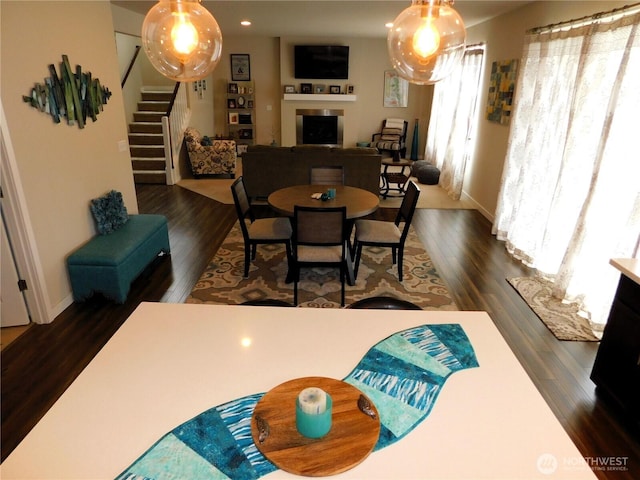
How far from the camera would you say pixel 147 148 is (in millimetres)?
7551

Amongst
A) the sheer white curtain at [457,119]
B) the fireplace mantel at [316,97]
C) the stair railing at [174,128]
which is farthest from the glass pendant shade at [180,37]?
the fireplace mantel at [316,97]

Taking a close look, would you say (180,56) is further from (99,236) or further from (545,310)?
(545,310)

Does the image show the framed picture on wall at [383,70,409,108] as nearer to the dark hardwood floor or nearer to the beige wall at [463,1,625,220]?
the beige wall at [463,1,625,220]

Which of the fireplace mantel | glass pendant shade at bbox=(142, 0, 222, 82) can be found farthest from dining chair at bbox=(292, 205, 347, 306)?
the fireplace mantel

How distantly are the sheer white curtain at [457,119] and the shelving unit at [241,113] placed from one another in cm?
423

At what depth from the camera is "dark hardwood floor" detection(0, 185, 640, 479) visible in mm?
2205

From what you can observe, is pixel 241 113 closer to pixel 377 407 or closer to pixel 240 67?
pixel 240 67

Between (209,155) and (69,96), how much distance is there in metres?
4.40

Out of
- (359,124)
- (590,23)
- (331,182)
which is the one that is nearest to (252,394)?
(331,182)

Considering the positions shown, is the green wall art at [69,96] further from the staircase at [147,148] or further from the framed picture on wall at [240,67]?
the framed picture on wall at [240,67]

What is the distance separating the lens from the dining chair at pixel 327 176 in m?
4.50

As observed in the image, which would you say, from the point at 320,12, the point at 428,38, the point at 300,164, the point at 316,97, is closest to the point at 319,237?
the point at 428,38

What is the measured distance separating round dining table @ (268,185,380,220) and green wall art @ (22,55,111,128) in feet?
5.68

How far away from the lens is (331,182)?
4527 millimetres
